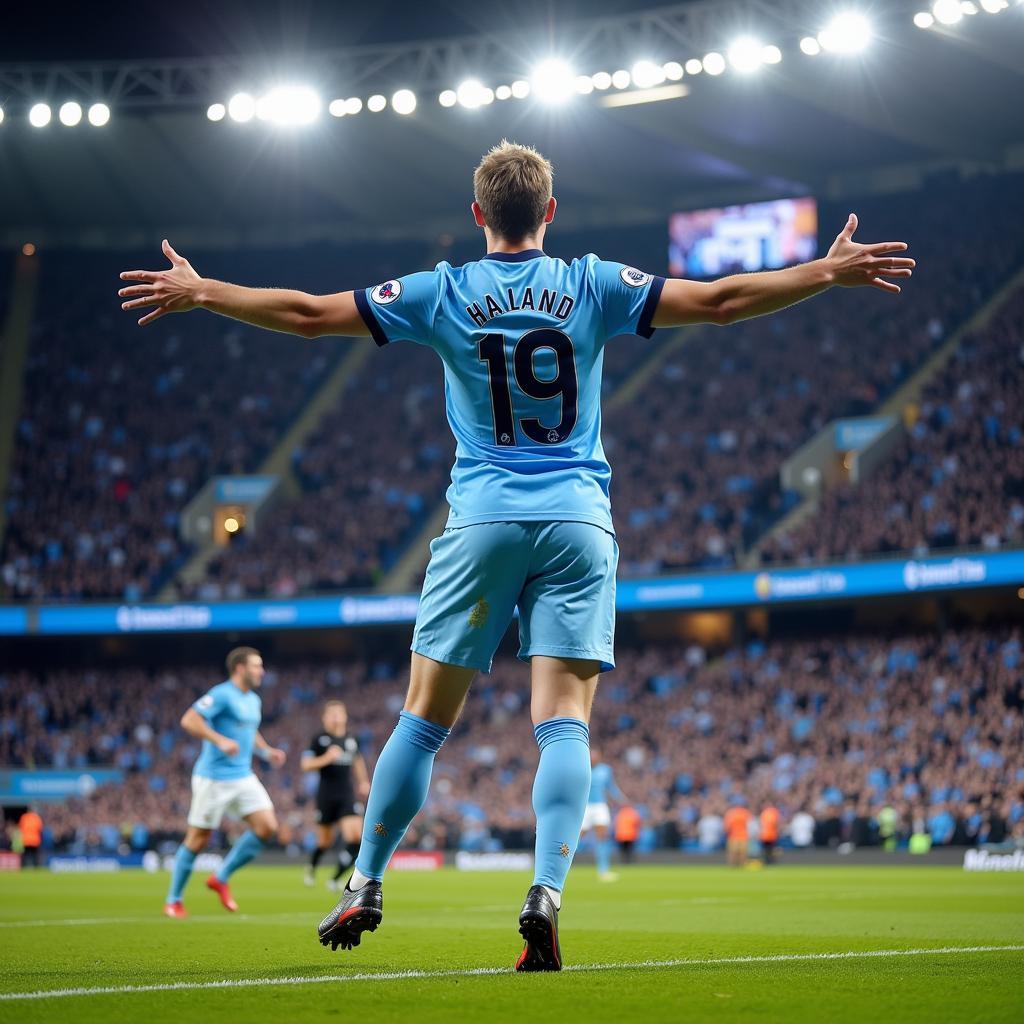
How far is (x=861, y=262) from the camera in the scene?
533 cm

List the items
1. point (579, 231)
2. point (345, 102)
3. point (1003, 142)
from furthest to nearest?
point (579, 231)
point (1003, 142)
point (345, 102)

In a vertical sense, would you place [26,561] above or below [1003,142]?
below

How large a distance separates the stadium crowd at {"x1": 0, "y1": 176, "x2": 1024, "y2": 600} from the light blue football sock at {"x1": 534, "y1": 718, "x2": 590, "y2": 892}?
29.0 metres

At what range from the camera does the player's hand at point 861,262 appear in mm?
5312

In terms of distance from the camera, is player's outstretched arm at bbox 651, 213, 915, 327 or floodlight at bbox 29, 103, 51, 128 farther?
floodlight at bbox 29, 103, 51, 128

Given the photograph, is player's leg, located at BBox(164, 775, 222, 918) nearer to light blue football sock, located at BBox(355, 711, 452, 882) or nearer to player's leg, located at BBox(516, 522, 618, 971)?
light blue football sock, located at BBox(355, 711, 452, 882)

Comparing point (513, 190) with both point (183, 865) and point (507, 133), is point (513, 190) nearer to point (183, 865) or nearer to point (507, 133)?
point (183, 865)

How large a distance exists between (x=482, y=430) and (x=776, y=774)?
1056 inches

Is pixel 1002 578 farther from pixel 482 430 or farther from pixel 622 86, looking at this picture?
pixel 482 430

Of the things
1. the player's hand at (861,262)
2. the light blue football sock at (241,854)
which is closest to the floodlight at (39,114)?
the light blue football sock at (241,854)

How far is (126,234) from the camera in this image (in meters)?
49.5

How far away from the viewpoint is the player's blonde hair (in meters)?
5.29

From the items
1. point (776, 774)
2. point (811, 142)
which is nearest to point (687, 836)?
point (776, 774)

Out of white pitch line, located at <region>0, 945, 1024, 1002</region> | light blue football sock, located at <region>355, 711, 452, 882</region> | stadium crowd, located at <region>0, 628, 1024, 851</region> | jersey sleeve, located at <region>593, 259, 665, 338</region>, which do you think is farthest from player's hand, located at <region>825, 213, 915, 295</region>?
stadium crowd, located at <region>0, 628, 1024, 851</region>
